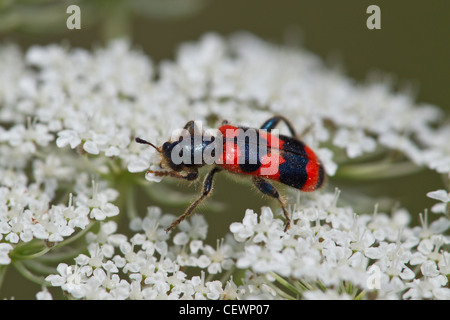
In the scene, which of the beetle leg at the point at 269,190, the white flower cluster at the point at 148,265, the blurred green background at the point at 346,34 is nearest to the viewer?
the white flower cluster at the point at 148,265

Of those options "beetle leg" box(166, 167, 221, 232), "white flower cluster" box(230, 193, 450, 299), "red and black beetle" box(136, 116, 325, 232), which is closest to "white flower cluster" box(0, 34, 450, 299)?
"white flower cluster" box(230, 193, 450, 299)

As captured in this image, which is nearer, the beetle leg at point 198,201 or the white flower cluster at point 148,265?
the white flower cluster at point 148,265

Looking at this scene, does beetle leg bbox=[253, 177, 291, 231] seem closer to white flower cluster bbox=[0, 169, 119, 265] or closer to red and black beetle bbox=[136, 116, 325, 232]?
red and black beetle bbox=[136, 116, 325, 232]

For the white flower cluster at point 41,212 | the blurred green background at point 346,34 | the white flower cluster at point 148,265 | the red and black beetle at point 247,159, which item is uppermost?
the blurred green background at point 346,34

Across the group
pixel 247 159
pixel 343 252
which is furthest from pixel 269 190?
pixel 343 252

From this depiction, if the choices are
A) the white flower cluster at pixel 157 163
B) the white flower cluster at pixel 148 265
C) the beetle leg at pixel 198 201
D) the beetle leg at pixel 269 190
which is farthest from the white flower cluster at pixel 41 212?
the beetle leg at pixel 269 190

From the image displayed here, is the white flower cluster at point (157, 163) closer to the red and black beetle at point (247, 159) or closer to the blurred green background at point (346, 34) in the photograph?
the red and black beetle at point (247, 159)

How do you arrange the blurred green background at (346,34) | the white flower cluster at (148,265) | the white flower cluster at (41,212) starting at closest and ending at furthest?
the white flower cluster at (148,265), the white flower cluster at (41,212), the blurred green background at (346,34)
